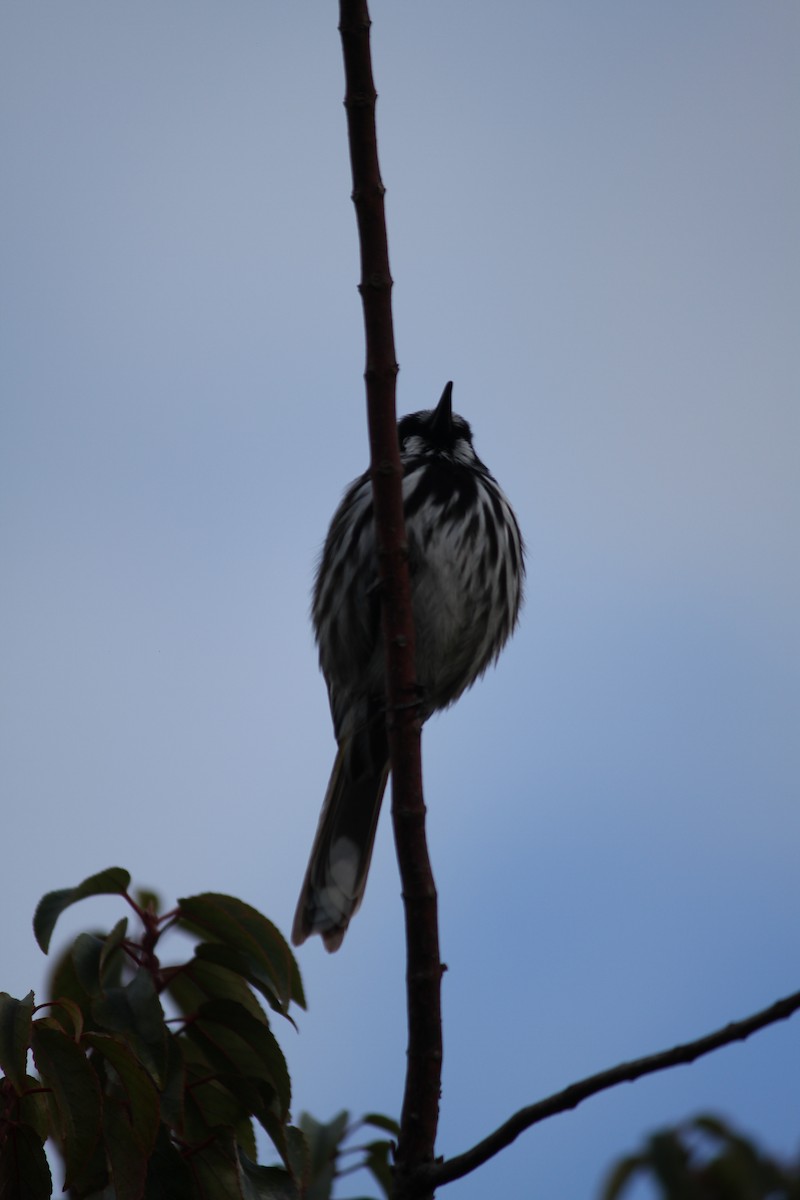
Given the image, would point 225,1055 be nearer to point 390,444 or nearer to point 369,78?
point 390,444

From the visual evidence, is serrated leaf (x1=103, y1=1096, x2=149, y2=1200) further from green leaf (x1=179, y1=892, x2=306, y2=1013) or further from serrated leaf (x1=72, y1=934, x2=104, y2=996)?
green leaf (x1=179, y1=892, x2=306, y2=1013)

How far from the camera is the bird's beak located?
6.25m

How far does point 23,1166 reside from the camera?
2518 millimetres

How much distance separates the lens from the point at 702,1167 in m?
1.45

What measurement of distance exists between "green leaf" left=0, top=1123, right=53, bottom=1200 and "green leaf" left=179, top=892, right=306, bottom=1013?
1.83 ft

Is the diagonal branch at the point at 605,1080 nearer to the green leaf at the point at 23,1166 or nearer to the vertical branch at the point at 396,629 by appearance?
the vertical branch at the point at 396,629

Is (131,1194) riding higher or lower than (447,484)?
lower

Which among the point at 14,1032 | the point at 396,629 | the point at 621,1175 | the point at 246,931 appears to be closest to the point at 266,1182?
the point at 246,931

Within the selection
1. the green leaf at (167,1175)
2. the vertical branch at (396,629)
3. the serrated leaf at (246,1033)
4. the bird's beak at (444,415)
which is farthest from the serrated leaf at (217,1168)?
the bird's beak at (444,415)

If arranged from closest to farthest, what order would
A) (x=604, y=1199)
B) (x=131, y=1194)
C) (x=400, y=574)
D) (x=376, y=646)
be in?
(x=604, y=1199)
(x=131, y=1194)
(x=400, y=574)
(x=376, y=646)

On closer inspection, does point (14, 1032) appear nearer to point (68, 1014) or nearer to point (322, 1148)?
point (68, 1014)

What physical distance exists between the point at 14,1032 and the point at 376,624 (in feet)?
10.2

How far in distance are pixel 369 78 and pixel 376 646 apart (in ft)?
8.64

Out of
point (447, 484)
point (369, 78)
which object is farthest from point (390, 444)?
point (447, 484)
